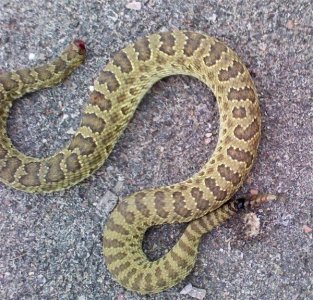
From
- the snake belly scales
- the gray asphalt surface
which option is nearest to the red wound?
the snake belly scales

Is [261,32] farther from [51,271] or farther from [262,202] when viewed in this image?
[51,271]

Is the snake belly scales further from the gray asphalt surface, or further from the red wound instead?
the gray asphalt surface

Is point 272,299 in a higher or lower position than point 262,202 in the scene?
lower

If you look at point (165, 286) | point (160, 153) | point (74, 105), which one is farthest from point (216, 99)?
point (165, 286)

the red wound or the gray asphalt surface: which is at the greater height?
the red wound

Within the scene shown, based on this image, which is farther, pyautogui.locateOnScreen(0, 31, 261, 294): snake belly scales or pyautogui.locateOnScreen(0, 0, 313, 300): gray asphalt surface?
pyautogui.locateOnScreen(0, 0, 313, 300): gray asphalt surface

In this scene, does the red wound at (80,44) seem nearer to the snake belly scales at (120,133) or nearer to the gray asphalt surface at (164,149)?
the snake belly scales at (120,133)

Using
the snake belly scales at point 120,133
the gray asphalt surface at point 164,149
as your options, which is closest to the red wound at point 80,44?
the snake belly scales at point 120,133
